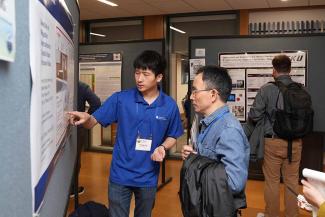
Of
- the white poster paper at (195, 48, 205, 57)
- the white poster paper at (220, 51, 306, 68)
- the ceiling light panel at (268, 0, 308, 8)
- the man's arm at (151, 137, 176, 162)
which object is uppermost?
the ceiling light panel at (268, 0, 308, 8)

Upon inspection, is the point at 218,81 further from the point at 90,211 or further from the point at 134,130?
the point at 90,211

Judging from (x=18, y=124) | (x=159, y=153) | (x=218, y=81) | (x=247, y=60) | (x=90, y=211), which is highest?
(x=247, y=60)

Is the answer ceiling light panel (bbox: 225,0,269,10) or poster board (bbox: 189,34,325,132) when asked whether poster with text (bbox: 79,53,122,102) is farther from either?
ceiling light panel (bbox: 225,0,269,10)

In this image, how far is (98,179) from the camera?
478cm

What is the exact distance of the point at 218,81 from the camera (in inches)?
66.4

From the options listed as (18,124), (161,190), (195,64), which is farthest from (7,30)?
(161,190)

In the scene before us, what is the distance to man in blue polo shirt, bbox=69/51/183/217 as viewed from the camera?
81.9 inches

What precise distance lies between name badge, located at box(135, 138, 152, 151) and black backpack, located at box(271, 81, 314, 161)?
158 centimetres

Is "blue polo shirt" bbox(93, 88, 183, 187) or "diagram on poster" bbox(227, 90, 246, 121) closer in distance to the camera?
"blue polo shirt" bbox(93, 88, 183, 187)

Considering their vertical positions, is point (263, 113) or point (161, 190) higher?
point (263, 113)

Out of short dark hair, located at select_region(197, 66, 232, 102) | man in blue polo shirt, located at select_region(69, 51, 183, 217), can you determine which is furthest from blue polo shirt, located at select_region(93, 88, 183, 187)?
short dark hair, located at select_region(197, 66, 232, 102)

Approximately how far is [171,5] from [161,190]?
10.1 ft

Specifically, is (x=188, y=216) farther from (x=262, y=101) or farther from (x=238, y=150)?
(x=262, y=101)

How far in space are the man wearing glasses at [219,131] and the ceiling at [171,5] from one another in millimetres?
4111
